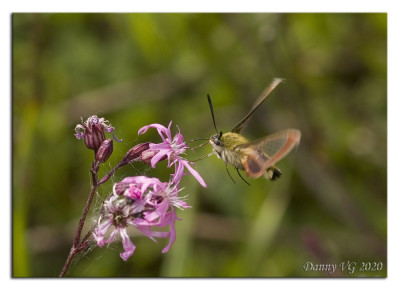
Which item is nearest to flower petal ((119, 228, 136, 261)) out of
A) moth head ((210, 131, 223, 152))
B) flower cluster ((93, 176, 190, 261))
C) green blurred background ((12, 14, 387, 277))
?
flower cluster ((93, 176, 190, 261))

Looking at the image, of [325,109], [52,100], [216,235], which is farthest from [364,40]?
[52,100]

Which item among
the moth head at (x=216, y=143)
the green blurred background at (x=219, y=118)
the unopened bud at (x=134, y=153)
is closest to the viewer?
the unopened bud at (x=134, y=153)

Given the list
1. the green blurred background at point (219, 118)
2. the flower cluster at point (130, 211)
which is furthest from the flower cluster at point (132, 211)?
the green blurred background at point (219, 118)

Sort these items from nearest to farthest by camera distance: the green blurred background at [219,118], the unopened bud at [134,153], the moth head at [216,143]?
the unopened bud at [134,153] < the moth head at [216,143] < the green blurred background at [219,118]

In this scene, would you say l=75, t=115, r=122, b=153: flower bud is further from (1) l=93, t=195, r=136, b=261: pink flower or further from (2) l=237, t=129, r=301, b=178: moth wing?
(2) l=237, t=129, r=301, b=178: moth wing

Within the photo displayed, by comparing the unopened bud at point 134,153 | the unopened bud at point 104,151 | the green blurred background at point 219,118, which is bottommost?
the green blurred background at point 219,118

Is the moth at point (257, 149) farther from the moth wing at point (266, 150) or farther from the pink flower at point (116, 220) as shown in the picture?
the pink flower at point (116, 220)

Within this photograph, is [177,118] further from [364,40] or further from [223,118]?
[364,40]
